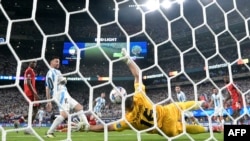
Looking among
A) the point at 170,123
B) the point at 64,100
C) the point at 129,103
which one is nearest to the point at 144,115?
the point at 129,103

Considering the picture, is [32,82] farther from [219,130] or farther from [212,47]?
[212,47]

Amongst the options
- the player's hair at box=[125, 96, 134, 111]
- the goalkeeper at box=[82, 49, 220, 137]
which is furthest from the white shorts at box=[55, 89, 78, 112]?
the player's hair at box=[125, 96, 134, 111]

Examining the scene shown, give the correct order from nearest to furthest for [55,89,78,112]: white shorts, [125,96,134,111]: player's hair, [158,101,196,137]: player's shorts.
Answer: [125,96,134,111]: player's hair < [55,89,78,112]: white shorts < [158,101,196,137]: player's shorts

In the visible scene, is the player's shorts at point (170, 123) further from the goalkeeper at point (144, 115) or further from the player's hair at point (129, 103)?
the player's hair at point (129, 103)

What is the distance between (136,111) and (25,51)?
39.8 ft

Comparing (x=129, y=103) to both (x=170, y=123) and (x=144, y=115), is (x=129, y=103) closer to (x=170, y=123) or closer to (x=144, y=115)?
(x=144, y=115)

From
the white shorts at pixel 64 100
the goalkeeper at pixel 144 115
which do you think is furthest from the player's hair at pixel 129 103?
the white shorts at pixel 64 100

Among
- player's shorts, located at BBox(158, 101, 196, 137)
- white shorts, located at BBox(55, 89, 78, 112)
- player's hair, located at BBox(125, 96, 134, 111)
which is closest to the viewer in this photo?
player's hair, located at BBox(125, 96, 134, 111)

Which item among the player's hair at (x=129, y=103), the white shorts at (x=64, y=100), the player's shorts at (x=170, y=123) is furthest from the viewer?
the player's shorts at (x=170, y=123)

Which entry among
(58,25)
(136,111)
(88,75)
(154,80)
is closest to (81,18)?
(58,25)

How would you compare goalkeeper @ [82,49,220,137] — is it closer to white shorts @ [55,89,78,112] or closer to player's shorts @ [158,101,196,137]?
player's shorts @ [158,101,196,137]

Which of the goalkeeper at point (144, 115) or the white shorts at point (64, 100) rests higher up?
the white shorts at point (64, 100)

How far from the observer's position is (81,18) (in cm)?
1560

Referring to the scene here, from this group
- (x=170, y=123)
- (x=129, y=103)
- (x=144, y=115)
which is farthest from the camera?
(x=170, y=123)
